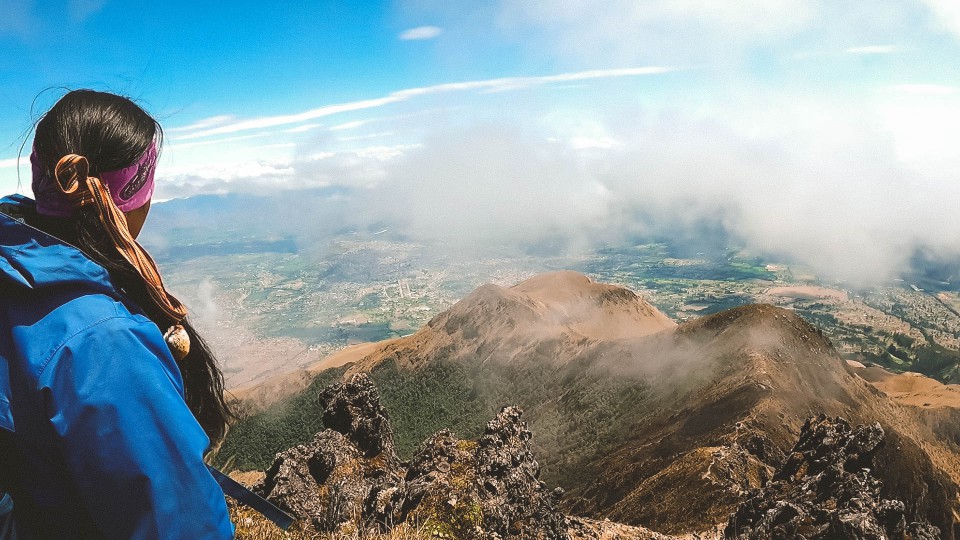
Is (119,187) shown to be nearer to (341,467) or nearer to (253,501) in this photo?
(253,501)

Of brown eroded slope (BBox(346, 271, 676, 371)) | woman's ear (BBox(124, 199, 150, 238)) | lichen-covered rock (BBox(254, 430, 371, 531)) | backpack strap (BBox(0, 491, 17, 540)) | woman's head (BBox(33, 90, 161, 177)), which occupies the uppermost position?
woman's head (BBox(33, 90, 161, 177))

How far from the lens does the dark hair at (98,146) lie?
2541 mm

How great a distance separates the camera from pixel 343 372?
103m

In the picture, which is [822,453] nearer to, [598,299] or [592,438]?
[592,438]

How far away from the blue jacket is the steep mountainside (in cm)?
448

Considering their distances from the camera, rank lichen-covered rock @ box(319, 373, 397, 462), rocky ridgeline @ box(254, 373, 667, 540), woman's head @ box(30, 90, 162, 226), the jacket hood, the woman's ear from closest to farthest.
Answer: the jacket hood
woman's head @ box(30, 90, 162, 226)
the woman's ear
rocky ridgeline @ box(254, 373, 667, 540)
lichen-covered rock @ box(319, 373, 397, 462)

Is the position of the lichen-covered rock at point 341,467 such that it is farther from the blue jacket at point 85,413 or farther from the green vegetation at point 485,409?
the green vegetation at point 485,409

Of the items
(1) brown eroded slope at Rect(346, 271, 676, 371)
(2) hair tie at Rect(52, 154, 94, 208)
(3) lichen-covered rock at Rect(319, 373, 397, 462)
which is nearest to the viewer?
(2) hair tie at Rect(52, 154, 94, 208)

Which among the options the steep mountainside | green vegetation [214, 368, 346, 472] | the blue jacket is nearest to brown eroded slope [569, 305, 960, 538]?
the steep mountainside

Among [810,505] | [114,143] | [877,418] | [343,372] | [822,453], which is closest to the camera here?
[114,143]

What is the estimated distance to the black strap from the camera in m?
3.25

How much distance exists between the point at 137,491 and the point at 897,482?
1946 inches

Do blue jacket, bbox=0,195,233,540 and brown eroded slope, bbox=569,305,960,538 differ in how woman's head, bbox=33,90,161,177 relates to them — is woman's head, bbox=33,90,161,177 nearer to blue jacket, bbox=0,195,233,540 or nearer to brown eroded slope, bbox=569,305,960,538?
blue jacket, bbox=0,195,233,540

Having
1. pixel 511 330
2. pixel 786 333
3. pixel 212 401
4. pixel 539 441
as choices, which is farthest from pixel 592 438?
pixel 212 401
